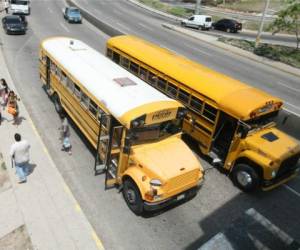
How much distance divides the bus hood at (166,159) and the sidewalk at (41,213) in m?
2.40

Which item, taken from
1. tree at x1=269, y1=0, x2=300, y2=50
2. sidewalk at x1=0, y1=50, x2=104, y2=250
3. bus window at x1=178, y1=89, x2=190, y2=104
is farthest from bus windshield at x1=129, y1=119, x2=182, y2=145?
tree at x1=269, y1=0, x2=300, y2=50

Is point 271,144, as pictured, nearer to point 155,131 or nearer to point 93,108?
point 155,131

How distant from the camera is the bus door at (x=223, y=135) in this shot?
11.3 metres

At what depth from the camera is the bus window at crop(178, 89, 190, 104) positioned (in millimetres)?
12652

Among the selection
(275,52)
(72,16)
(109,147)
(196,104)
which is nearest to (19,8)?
(72,16)

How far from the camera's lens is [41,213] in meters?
9.27

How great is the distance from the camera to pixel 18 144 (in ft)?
32.5

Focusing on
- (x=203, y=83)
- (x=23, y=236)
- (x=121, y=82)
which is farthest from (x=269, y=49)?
(x=23, y=236)

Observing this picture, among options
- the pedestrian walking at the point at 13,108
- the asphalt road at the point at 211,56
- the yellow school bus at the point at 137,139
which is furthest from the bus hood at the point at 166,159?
the asphalt road at the point at 211,56

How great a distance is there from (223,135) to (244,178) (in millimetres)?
1758

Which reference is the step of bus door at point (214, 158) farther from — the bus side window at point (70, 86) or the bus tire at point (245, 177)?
the bus side window at point (70, 86)

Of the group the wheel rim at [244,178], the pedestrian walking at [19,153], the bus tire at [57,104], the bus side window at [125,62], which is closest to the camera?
the pedestrian walking at [19,153]

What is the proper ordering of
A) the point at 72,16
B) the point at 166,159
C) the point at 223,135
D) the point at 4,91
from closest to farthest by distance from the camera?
the point at 166,159 → the point at 223,135 → the point at 4,91 → the point at 72,16

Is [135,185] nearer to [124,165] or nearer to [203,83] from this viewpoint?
[124,165]
